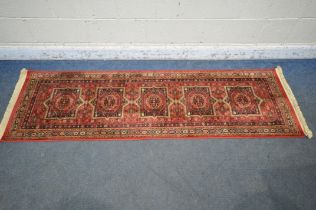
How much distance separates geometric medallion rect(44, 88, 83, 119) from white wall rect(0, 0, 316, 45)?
1.69 feet

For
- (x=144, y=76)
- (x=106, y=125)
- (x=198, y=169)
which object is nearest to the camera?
(x=198, y=169)

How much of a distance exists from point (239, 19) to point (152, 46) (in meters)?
0.86

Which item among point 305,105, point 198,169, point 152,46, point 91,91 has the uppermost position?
point 152,46

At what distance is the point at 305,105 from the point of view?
2.27 meters

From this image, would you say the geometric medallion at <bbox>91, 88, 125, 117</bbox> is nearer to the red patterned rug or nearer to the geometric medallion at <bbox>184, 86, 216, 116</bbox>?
the red patterned rug

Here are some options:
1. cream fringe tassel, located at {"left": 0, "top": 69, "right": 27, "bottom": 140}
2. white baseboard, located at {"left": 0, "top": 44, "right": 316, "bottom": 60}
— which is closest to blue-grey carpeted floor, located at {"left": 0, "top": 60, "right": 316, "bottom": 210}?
cream fringe tassel, located at {"left": 0, "top": 69, "right": 27, "bottom": 140}

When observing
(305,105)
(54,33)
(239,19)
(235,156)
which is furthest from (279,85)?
(54,33)

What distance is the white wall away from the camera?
2.12 metres

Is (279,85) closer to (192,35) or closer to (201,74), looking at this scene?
(201,74)

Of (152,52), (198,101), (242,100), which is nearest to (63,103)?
(152,52)

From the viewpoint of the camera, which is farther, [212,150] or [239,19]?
[239,19]

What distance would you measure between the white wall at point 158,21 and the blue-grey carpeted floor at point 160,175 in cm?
103

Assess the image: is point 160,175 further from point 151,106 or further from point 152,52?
point 152,52

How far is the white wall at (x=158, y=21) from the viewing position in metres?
2.12
